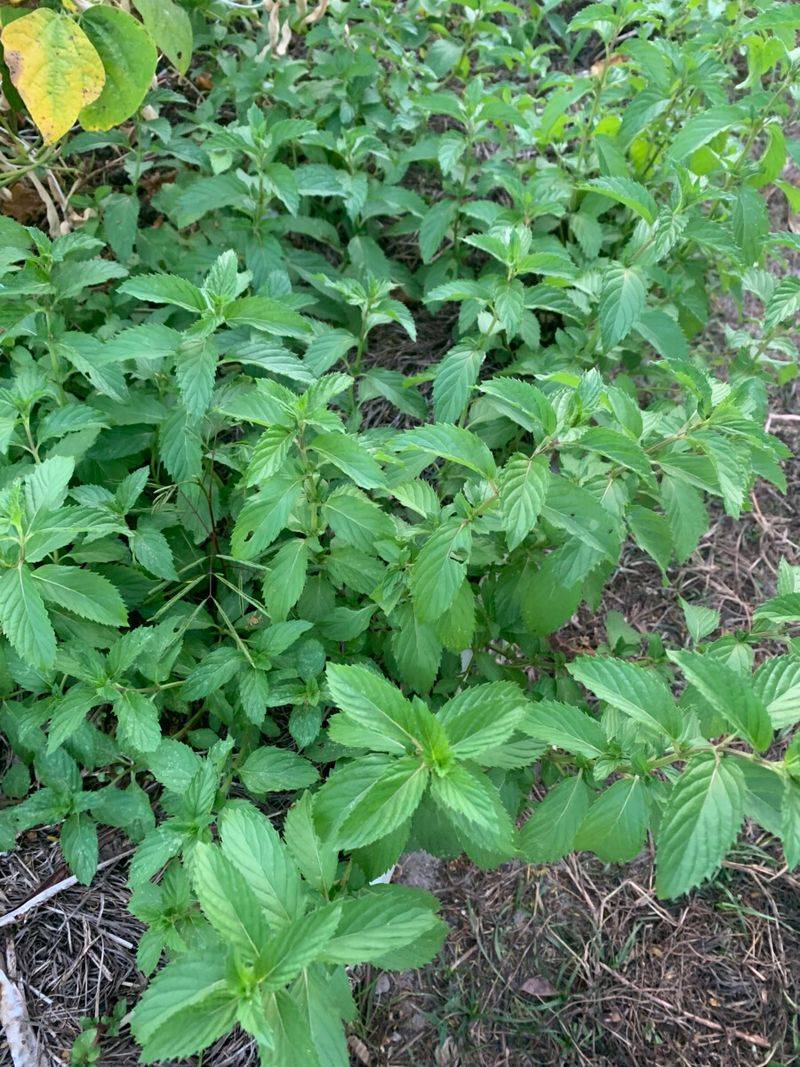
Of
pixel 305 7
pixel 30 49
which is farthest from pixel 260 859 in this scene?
→ pixel 305 7

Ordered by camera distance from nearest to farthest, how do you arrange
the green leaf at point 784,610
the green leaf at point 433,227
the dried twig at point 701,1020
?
the green leaf at point 784,610 → the dried twig at point 701,1020 → the green leaf at point 433,227

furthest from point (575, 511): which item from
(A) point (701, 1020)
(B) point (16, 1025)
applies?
(B) point (16, 1025)

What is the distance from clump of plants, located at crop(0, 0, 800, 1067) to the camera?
126cm

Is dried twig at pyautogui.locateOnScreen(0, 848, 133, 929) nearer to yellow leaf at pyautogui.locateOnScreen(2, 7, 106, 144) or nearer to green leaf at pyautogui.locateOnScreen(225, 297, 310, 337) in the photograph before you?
green leaf at pyautogui.locateOnScreen(225, 297, 310, 337)

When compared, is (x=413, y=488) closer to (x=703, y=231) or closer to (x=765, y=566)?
(x=703, y=231)

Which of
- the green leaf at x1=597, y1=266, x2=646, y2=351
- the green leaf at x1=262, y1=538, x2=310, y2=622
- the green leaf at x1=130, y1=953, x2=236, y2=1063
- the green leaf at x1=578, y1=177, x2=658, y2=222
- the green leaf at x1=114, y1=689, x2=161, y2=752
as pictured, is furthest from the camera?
the green leaf at x1=597, y1=266, x2=646, y2=351

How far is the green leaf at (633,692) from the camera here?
1328mm

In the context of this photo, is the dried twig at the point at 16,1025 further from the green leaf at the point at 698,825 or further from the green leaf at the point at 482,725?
the green leaf at the point at 698,825

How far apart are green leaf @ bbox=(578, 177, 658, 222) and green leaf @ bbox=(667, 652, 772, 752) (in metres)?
1.14

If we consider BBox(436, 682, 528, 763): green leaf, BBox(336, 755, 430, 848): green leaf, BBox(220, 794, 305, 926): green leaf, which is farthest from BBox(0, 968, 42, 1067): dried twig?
BBox(436, 682, 528, 763): green leaf

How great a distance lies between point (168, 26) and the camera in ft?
5.92

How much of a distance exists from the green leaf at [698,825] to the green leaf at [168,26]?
187cm

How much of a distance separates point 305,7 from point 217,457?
1.83m

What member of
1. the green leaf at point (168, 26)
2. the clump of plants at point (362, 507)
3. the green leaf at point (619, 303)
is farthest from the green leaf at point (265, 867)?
the green leaf at point (168, 26)
